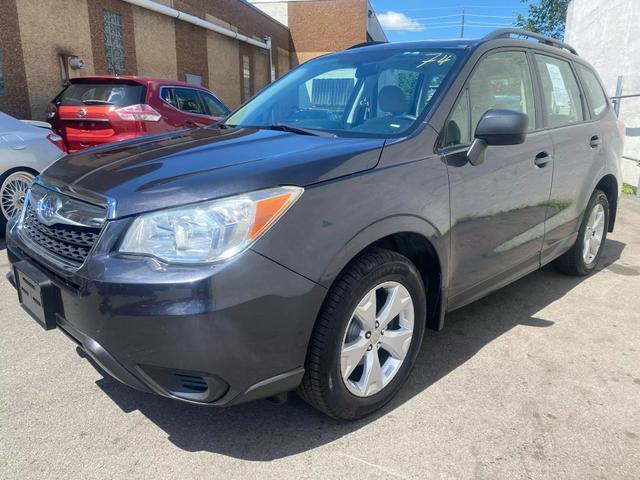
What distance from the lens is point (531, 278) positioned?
14.7ft

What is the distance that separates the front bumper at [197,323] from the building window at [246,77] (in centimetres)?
1983

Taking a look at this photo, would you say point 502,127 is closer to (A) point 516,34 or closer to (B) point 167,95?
(A) point 516,34

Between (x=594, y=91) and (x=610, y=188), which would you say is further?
(x=610, y=188)

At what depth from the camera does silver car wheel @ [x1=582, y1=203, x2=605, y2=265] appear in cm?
430

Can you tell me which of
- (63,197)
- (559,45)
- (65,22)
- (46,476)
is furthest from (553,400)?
(65,22)

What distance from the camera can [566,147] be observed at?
11.8 ft

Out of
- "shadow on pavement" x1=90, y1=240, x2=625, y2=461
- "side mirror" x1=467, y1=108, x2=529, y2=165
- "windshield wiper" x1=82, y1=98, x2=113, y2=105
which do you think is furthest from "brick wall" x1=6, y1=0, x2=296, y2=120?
"side mirror" x1=467, y1=108, x2=529, y2=165

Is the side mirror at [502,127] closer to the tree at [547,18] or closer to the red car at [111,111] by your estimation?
the red car at [111,111]

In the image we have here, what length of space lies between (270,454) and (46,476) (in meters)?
0.88

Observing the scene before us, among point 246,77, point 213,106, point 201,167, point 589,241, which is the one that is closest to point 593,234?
point 589,241

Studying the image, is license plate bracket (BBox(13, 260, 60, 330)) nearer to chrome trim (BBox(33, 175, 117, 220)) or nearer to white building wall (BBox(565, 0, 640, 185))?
chrome trim (BBox(33, 175, 117, 220))

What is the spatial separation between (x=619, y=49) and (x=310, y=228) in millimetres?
12740

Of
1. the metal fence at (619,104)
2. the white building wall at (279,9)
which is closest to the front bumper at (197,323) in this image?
the metal fence at (619,104)

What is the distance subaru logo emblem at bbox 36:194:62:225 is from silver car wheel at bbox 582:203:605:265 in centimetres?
383
